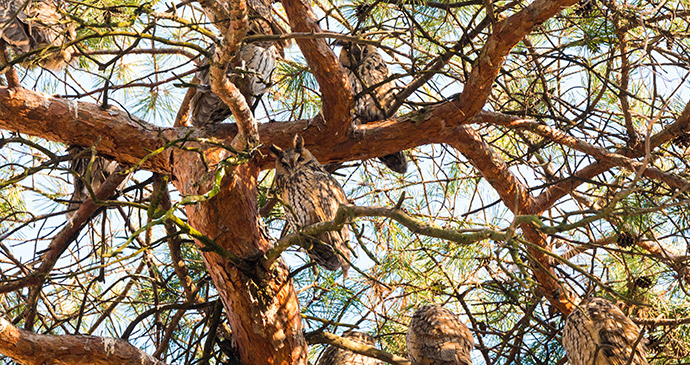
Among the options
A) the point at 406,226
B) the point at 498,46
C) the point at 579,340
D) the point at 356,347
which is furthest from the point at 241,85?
the point at 579,340

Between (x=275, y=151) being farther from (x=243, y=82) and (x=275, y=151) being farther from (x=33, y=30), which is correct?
(x=33, y=30)

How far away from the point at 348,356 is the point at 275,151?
3.11 feet

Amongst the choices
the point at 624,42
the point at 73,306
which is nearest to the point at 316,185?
the point at 624,42

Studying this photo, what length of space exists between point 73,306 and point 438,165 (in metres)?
2.12

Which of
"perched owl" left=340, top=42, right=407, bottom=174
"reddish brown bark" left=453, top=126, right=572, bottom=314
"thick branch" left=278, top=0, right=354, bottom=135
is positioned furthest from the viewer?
"perched owl" left=340, top=42, right=407, bottom=174

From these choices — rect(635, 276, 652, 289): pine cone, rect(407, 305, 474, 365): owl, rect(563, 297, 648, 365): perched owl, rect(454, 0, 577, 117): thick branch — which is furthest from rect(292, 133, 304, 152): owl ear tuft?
rect(635, 276, 652, 289): pine cone

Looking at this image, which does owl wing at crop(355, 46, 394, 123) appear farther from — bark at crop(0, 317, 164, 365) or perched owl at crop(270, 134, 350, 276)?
bark at crop(0, 317, 164, 365)

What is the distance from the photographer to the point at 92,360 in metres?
2.10

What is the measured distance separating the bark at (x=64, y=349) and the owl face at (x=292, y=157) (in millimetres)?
805

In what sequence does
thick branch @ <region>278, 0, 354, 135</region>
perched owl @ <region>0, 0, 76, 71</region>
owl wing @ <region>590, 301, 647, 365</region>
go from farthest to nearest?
perched owl @ <region>0, 0, 76, 71</region> < owl wing @ <region>590, 301, 647, 365</region> < thick branch @ <region>278, 0, 354, 135</region>

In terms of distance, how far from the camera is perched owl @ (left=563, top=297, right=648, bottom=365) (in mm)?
2594

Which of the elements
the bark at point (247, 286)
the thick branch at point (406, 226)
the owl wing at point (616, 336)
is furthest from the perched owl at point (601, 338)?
the thick branch at point (406, 226)

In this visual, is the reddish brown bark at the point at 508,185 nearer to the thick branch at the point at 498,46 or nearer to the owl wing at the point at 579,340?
the owl wing at the point at 579,340

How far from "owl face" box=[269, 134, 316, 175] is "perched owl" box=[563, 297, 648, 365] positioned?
1.22m
